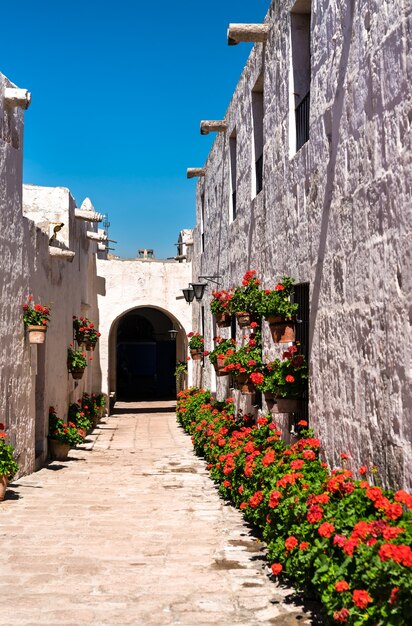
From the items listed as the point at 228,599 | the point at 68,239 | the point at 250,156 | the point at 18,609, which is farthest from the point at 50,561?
the point at 68,239

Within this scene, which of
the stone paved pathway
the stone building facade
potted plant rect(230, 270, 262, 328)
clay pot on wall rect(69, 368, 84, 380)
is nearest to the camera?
the stone building facade

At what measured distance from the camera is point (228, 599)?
4.77m

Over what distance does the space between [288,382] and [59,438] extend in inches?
224

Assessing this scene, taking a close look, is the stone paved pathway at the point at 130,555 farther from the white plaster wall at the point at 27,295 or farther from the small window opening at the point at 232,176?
the small window opening at the point at 232,176

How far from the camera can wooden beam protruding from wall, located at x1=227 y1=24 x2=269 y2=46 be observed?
27.0 feet

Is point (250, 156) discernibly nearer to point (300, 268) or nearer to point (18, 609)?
point (300, 268)

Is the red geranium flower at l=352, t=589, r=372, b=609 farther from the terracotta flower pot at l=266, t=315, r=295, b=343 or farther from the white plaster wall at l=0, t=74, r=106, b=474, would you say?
the white plaster wall at l=0, t=74, r=106, b=474

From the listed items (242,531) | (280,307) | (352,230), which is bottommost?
(242,531)

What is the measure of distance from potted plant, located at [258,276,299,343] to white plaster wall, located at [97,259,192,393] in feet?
42.2

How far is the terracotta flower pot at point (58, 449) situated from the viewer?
1141cm

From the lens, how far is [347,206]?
529 centimetres

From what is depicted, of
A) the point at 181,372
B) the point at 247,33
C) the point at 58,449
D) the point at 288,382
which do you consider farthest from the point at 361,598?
the point at 181,372

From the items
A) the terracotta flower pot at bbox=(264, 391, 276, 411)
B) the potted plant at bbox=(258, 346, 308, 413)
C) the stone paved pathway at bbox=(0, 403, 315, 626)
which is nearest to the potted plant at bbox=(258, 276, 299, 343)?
the potted plant at bbox=(258, 346, 308, 413)

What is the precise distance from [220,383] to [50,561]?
7.28m
